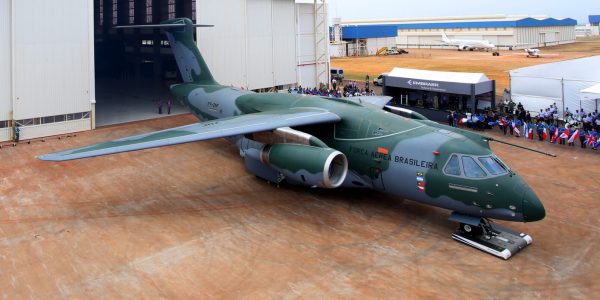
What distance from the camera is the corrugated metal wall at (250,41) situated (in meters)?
30.2

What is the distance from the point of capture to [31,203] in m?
15.5

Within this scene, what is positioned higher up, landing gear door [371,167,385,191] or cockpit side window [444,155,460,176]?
cockpit side window [444,155,460,176]

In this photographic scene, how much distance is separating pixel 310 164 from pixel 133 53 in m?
46.4

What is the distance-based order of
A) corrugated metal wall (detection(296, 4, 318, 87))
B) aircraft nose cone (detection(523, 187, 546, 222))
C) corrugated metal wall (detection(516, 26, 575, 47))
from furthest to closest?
1. corrugated metal wall (detection(516, 26, 575, 47))
2. corrugated metal wall (detection(296, 4, 318, 87))
3. aircraft nose cone (detection(523, 187, 546, 222))

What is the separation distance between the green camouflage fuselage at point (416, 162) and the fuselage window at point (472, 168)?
0.13 m

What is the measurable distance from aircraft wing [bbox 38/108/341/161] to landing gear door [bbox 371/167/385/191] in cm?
235

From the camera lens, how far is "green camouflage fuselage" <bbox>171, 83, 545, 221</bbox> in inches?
459

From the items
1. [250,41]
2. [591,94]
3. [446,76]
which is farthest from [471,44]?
[250,41]

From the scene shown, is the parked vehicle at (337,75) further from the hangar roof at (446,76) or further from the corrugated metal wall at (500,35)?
the corrugated metal wall at (500,35)

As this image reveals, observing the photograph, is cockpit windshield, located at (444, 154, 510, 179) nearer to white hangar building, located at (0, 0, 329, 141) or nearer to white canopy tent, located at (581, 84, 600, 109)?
white canopy tent, located at (581, 84, 600, 109)

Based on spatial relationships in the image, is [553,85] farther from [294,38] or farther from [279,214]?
[279,214]

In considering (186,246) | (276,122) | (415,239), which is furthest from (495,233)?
(186,246)

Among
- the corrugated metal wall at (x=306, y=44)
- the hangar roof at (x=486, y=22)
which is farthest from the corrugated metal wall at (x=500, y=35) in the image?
the corrugated metal wall at (x=306, y=44)

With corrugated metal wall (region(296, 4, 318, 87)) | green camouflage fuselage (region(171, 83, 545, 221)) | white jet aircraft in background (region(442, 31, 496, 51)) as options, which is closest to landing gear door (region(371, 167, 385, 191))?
green camouflage fuselage (region(171, 83, 545, 221))
